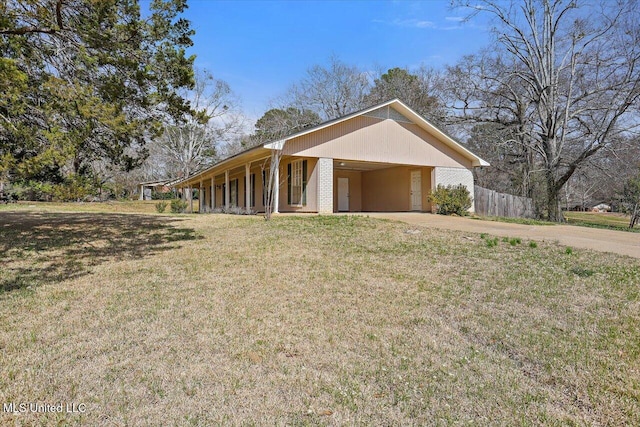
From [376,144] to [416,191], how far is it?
13.4 feet

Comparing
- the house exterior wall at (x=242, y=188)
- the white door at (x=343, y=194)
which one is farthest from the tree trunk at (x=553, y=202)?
the house exterior wall at (x=242, y=188)

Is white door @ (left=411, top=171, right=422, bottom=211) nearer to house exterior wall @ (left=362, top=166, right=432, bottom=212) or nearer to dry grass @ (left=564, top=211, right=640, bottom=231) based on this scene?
house exterior wall @ (left=362, top=166, right=432, bottom=212)

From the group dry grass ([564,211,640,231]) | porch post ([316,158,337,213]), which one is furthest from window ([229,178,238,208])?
dry grass ([564,211,640,231])

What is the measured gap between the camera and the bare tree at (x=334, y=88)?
3184 cm

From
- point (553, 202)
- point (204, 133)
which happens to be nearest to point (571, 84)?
point (553, 202)

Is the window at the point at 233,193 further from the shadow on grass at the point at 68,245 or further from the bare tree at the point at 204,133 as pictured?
the shadow on grass at the point at 68,245

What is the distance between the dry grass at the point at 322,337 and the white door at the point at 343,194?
13.4 metres

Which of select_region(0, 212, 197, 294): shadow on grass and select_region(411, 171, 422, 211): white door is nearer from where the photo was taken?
select_region(0, 212, 197, 294): shadow on grass

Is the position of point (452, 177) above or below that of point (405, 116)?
below

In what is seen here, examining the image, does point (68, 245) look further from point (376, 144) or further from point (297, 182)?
point (376, 144)

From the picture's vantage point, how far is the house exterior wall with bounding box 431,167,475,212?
17562mm

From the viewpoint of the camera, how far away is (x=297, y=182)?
53.3ft

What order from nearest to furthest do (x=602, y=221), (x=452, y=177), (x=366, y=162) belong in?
(x=366, y=162), (x=452, y=177), (x=602, y=221)

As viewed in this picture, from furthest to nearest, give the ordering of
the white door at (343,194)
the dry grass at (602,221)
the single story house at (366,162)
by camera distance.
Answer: the white door at (343,194) → the dry grass at (602,221) → the single story house at (366,162)
